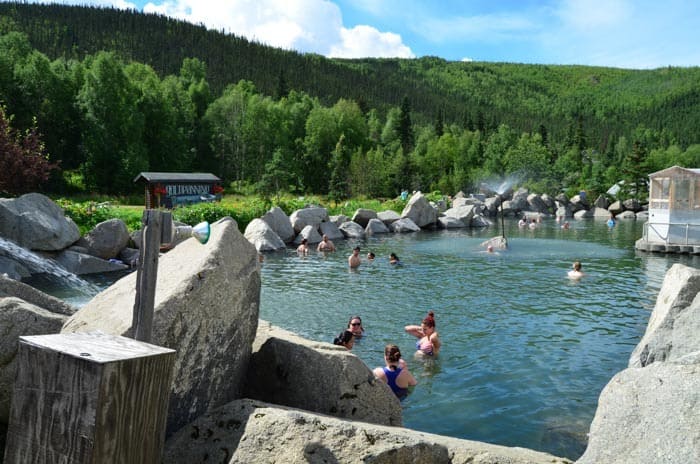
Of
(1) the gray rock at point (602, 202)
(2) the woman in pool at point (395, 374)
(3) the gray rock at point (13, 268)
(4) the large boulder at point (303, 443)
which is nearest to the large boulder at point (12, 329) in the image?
(4) the large boulder at point (303, 443)

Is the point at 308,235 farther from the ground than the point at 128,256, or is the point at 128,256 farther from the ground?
the point at 308,235

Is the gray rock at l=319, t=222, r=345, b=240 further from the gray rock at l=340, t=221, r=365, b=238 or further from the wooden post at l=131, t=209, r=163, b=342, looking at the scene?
the wooden post at l=131, t=209, r=163, b=342

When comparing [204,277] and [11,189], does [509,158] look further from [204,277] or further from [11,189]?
[204,277]

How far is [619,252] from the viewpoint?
1117 inches

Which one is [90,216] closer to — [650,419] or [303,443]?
[303,443]

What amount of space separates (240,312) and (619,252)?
87.5 ft

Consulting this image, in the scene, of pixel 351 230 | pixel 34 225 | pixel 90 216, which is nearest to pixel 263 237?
pixel 90 216

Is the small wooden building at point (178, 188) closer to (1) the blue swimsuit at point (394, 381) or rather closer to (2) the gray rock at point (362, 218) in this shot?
(2) the gray rock at point (362, 218)

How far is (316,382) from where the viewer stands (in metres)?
6.14

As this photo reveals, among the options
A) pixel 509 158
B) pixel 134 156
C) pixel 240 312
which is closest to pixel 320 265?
pixel 240 312

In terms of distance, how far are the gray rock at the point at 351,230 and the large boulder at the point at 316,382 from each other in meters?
27.5

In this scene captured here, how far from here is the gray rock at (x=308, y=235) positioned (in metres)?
30.0

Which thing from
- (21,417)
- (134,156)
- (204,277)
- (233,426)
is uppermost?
(134,156)

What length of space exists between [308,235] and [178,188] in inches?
647
